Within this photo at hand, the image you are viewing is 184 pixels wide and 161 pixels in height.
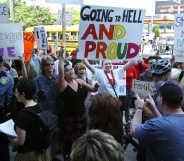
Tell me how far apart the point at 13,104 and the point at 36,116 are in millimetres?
2363

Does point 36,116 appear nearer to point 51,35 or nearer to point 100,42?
point 100,42

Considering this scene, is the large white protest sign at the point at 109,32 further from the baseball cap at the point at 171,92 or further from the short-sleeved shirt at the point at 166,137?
the short-sleeved shirt at the point at 166,137

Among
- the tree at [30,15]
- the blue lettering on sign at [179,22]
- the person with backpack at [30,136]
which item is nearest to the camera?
the person with backpack at [30,136]

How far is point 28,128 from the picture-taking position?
132 inches

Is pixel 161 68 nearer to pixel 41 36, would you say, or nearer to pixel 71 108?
pixel 71 108

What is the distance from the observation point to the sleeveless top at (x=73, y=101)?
15.9 feet

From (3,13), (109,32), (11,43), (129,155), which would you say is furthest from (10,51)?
(129,155)

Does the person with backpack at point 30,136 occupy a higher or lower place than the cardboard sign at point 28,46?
lower

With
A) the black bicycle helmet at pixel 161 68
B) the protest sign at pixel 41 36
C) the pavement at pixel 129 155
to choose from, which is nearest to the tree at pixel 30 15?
the protest sign at pixel 41 36

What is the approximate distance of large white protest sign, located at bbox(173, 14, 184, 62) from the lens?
21.3 ft

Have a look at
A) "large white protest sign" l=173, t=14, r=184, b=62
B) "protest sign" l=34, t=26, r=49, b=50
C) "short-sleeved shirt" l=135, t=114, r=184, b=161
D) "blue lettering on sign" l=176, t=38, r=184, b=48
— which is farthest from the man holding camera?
"protest sign" l=34, t=26, r=49, b=50

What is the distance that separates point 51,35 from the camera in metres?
27.8

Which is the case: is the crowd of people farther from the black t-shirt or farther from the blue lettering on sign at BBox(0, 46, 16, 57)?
the blue lettering on sign at BBox(0, 46, 16, 57)

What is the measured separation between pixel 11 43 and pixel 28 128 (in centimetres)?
332
